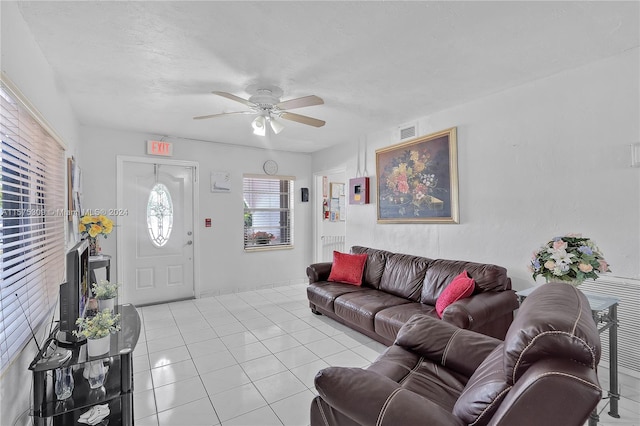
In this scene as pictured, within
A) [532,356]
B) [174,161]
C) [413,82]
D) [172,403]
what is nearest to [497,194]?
[413,82]

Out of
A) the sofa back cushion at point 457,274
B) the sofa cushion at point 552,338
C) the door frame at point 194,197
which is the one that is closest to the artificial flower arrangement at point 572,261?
the sofa back cushion at point 457,274

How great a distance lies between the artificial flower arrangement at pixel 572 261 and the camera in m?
2.02

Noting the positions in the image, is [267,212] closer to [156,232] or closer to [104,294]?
[156,232]

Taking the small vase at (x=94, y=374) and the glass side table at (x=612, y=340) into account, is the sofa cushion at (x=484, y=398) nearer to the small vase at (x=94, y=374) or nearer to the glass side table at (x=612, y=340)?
the glass side table at (x=612, y=340)

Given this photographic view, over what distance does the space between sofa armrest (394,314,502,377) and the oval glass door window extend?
3801 mm

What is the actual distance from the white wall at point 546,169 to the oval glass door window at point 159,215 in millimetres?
3587

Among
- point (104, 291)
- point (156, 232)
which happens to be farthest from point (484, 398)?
point (156, 232)

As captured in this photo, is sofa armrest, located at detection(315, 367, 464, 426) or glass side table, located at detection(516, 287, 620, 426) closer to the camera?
sofa armrest, located at detection(315, 367, 464, 426)

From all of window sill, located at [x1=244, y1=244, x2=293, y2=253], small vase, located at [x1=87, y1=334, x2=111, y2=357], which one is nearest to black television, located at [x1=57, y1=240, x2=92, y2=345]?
small vase, located at [x1=87, y1=334, x2=111, y2=357]

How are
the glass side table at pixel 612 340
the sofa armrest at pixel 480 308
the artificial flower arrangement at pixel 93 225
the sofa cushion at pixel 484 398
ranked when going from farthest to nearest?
1. the artificial flower arrangement at pixel 93 225
2. the sofa armrest at pixel 480 308
3. the glass side table at pixel 612 340
4. the sofa cushion at pixel 484 398

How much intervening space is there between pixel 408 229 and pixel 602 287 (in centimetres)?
192

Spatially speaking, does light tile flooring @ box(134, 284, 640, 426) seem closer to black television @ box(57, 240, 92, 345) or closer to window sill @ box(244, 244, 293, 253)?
black television @ box(57, 240, 92, 345)

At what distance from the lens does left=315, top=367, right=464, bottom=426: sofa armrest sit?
1.10 m

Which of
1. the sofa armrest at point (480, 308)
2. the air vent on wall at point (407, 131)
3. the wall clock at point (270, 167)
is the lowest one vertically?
the sofa armrest at point (480, 308)
